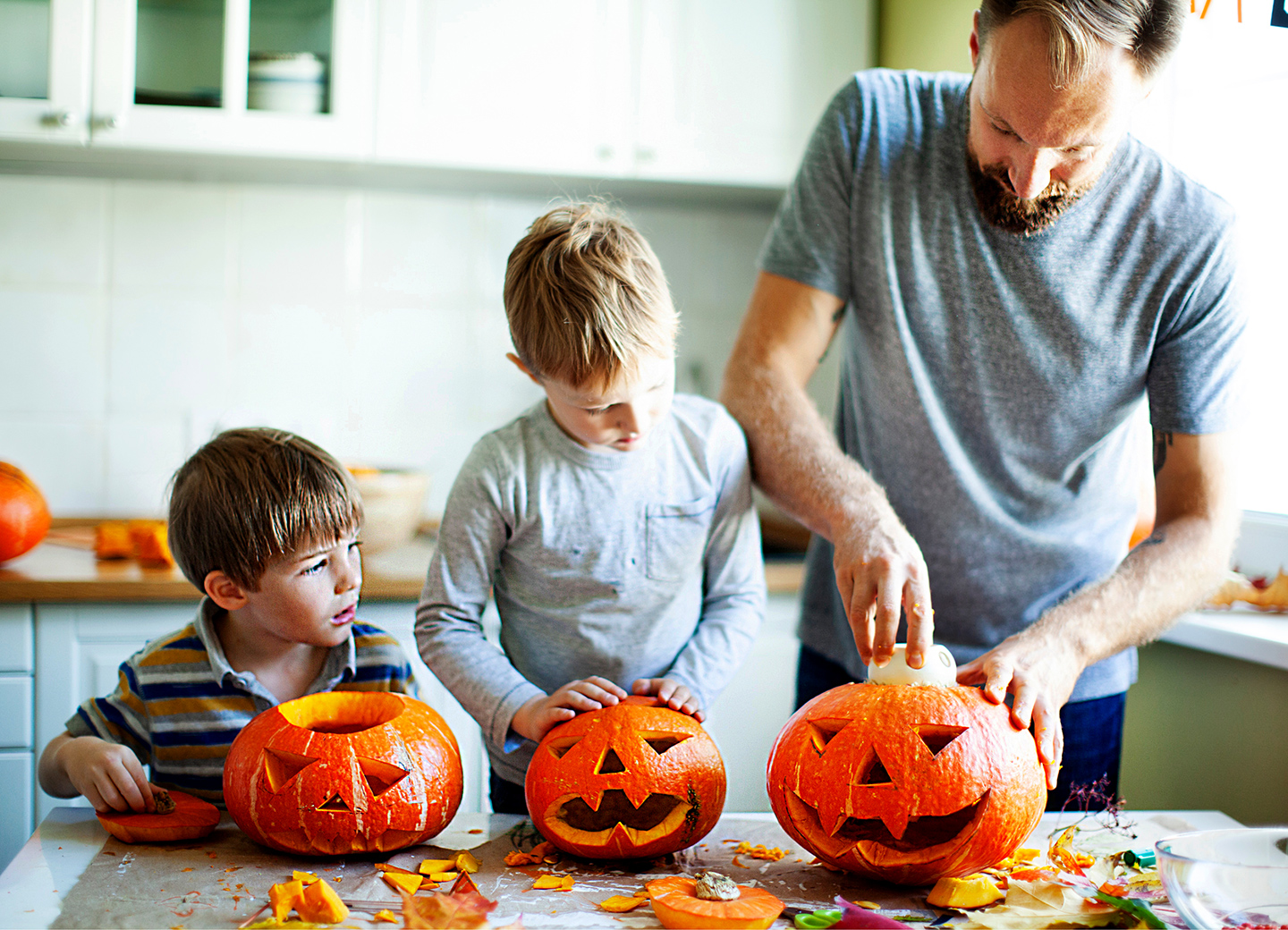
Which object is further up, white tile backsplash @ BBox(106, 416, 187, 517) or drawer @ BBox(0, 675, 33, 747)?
white tile backsplash @ BBox(106, 416, 187, 517)

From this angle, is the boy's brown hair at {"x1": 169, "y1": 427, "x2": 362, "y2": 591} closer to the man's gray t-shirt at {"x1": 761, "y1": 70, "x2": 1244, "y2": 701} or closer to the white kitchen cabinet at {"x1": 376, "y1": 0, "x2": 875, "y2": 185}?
the man's gray t-shirt at {"x1": 761, "y1": 70, "x2": 1244, "y2": 701}

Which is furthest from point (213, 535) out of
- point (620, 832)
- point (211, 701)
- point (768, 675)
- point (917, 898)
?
point (768, 675)

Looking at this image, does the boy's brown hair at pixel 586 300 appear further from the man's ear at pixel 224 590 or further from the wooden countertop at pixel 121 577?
the wooden countertop at pixel 121 577

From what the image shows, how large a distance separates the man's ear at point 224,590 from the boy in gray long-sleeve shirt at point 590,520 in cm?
18

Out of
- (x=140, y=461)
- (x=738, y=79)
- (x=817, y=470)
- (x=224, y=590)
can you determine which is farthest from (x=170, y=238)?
(x=817, y=470)

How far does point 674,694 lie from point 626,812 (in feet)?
0.41

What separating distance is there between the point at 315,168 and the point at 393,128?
22 cm

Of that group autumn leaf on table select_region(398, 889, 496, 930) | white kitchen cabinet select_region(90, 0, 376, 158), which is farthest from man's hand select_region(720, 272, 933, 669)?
white kitchen cabinet select_region(90, 0, 376, 158)

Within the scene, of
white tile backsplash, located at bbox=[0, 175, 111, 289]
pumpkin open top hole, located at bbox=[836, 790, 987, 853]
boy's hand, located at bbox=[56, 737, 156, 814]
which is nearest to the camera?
pumpkin open top hole, located at bbox=[836, 790, 987, 853]

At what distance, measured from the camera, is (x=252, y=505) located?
3.40 feet

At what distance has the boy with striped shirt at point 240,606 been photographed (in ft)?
3.41

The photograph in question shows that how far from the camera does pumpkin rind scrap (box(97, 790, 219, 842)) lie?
2.88ft

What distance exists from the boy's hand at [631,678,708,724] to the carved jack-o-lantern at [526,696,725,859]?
5cm

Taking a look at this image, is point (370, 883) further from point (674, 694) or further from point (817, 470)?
point (817, 470)
